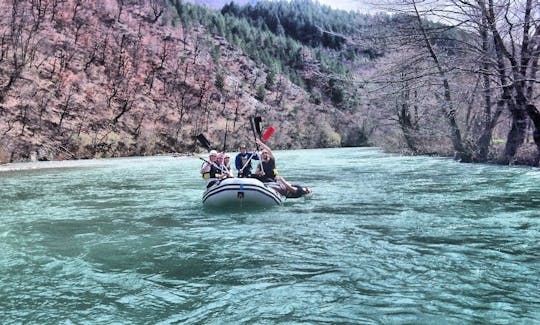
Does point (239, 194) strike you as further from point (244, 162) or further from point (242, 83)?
point (242, 83)

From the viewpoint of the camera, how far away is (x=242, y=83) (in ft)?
194

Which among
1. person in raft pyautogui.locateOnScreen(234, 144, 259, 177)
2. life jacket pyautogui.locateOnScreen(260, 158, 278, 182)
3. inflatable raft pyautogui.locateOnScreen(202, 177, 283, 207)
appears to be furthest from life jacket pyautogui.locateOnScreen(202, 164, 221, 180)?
inflatable raft pyautogui.locateOnScreen(202, 177, 283, 207)

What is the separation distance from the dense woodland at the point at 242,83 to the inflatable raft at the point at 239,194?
312cm

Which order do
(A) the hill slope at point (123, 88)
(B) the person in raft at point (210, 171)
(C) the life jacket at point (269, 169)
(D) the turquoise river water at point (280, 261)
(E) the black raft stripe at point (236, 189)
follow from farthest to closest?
(A) the hill slope at point (123, 88) → (C) the life jacket at point (269, 169) → (B) the person in raft at point (210, 171) → (E) the black raft stripe at point (236, 189) → (D) the turquoise river water at point (280, 261)

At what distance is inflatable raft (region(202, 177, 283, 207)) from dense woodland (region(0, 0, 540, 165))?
312 cm

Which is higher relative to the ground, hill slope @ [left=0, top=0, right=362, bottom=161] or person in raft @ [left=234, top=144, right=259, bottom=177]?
hill slope @ [left=0, top=0, right=362, bottom=161]

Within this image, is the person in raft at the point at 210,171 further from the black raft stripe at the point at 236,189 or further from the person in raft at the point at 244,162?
the black raft stripe at the point at 236,189

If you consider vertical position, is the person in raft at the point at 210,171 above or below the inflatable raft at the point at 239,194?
above

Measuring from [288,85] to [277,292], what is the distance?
63.8 meters

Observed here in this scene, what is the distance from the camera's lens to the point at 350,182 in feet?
47.0

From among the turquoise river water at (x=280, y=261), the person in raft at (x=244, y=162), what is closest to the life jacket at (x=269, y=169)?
the person in raft at (x=244, y=162)

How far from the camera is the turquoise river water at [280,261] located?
4.17 meters

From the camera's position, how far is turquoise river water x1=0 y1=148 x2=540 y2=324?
417cm

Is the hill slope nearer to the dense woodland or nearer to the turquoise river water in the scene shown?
the dense woodland
